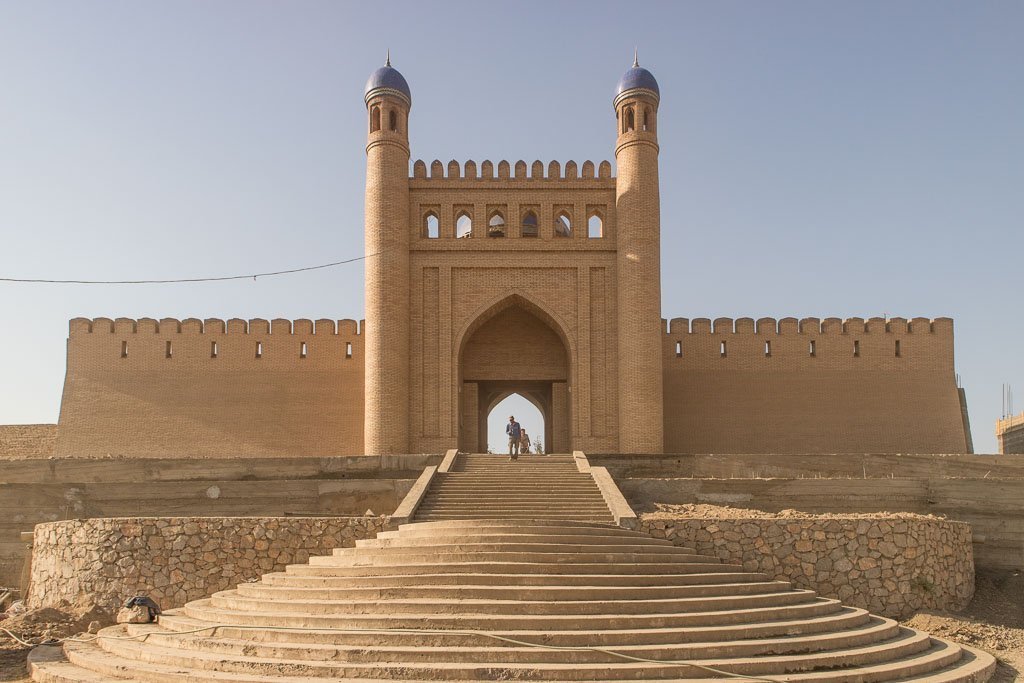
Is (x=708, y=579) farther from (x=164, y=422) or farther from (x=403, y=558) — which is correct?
(x=164, y=422)

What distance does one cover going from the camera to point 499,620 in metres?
8.52

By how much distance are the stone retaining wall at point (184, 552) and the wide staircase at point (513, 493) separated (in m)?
1.35

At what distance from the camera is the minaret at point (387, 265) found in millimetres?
18906

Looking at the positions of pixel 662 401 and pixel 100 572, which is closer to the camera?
pixel 100 572

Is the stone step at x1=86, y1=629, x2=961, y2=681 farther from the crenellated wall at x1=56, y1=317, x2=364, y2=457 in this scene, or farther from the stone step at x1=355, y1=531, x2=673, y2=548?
the crenellated wall at x1=56, y1=317, x2=364, y2=457

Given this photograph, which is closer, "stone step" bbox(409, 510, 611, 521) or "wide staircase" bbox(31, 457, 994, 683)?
"wide staircase" bbox(31, 457, 994, 683)

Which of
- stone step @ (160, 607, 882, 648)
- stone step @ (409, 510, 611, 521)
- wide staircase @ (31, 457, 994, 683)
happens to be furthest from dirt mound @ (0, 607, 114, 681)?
stone step @ (409, 510, 611, 521)

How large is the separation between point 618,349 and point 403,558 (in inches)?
401

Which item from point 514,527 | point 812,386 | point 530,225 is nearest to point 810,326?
point 812,386

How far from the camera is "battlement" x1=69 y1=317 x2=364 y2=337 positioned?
20812 mm

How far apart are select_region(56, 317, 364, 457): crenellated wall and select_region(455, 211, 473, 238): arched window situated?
9.89 ft

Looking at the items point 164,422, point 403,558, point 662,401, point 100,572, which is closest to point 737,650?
point 403,558

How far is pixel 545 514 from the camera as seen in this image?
12602 millimetres

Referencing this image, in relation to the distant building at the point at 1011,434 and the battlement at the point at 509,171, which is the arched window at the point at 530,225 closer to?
the battlement at the point at 509,171
